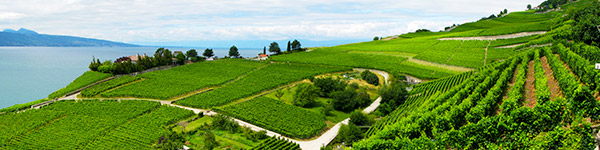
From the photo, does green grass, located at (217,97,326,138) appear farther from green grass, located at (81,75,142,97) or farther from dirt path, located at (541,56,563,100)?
green grass, located at (81,75,142,97)

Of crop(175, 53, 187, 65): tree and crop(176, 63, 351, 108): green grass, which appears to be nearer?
crop(176, 63, 351, 108): green grass

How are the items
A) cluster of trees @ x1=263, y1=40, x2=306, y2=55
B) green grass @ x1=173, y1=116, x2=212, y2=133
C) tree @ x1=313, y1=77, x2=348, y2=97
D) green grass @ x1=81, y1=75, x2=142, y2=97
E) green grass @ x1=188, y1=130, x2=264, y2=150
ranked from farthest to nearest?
1. cluster of trees @ x1=263, y1=40, x2=306, y2=55
2. tree @ x1=313, y1=77, x2=348, y2=97
3. green grass @ x1=81, y1=75, x2=142, y2=97
4. green grass @ x1=173, y1=116, x2=212, y2=133
5. green grass @ x1=188, y1=130, x2=264, y2=150

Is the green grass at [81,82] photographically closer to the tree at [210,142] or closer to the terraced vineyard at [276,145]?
the tree at [210,142]

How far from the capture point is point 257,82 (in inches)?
2371

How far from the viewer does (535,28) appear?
3177 inches

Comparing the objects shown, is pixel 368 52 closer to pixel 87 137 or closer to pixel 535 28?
pixel 535 28

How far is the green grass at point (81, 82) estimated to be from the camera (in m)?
52.6

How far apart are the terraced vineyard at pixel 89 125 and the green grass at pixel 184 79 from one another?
550 cm

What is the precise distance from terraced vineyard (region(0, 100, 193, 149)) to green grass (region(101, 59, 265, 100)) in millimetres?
5499

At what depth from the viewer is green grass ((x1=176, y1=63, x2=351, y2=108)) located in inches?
1906

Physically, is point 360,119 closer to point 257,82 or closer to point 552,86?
point 552,86

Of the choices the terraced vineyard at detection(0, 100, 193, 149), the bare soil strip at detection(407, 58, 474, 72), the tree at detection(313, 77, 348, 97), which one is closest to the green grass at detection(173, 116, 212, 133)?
the terraced vineyard at detection(0, 100, 193, 149)

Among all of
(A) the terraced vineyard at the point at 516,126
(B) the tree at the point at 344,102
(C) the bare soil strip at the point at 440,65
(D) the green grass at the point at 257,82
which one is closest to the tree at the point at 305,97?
(B) the tree at the point at 344,102

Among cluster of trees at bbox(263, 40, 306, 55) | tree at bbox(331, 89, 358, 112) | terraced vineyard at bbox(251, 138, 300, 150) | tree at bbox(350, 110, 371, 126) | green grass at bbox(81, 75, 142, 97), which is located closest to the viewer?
terraced vineyard at bbox(251, 138, 300, 150)
